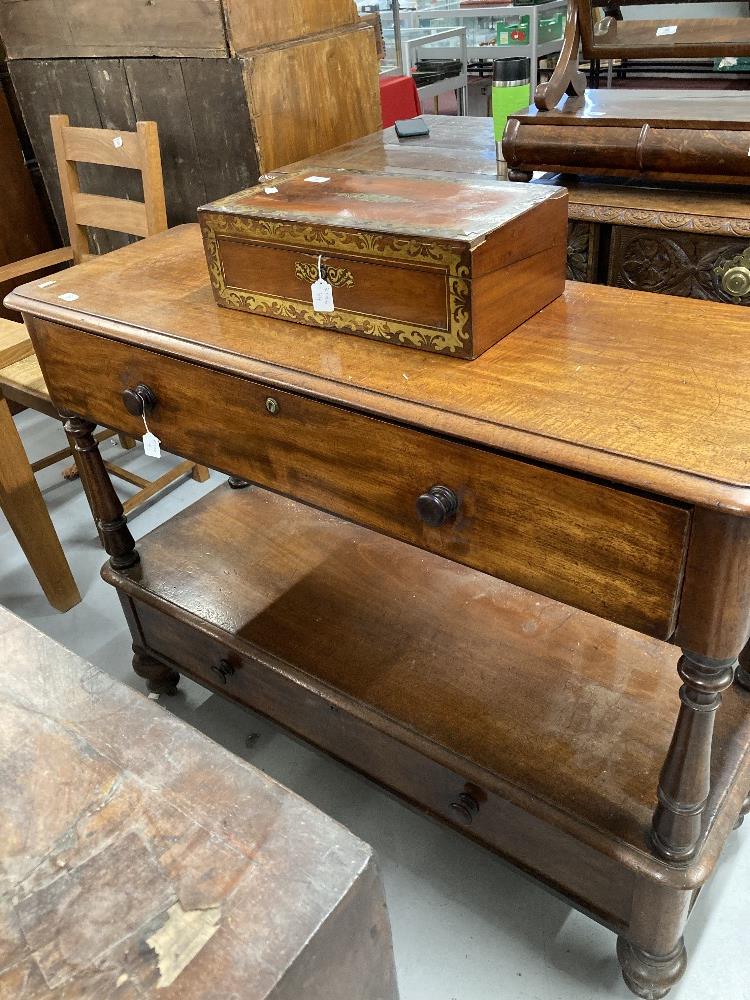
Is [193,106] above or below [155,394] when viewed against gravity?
above

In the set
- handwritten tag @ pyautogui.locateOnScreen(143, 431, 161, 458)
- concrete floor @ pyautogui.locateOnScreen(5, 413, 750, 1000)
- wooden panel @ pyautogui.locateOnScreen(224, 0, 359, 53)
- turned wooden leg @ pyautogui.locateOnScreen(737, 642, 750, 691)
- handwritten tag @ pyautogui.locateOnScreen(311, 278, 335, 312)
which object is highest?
wooden panel @ pyautogui.locateOnScreen(224, 0, 359, 53)

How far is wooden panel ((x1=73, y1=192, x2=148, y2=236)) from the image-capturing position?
7.80 ft

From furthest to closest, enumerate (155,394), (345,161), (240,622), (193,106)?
(193,106) → (345,161) → (240,622) → (155,394)

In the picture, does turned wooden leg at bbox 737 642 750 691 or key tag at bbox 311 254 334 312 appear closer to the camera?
key tag at bbox 311 254 334 312

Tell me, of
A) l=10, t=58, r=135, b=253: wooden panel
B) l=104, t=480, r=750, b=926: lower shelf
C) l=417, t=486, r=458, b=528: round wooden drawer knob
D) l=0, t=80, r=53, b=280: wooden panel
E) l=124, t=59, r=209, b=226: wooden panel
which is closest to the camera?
l=417, t=486, r=458, b=528: round wooden drawer knob

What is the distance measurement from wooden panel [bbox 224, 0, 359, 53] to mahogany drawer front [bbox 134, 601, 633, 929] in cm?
151

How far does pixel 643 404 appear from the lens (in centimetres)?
97

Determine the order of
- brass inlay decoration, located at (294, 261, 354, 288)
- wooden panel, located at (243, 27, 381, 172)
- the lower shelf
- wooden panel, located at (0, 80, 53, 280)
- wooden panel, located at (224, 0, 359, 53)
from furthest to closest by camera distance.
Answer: wooden panel, located at (0, 80, 53, 280), wooden panel, located at (243, 27, 381, 172), wooden panel, located at (224, 0, 359, 53), the lower shelf, brass inlay decoration, located at (294, 261, 354, 288)

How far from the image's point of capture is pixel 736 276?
1469mm

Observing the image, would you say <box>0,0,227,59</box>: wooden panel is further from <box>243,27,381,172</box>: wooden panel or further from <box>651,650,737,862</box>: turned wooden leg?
<box>651,650,737,862</box>: turned wooden leg

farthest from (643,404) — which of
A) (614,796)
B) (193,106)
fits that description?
(193,106)

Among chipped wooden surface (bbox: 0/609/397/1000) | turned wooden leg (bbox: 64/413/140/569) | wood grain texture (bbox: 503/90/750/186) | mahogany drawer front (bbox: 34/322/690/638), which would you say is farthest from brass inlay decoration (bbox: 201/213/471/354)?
wood grain texture (bbox: 503/90/750/186)

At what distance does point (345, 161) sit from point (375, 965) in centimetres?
193

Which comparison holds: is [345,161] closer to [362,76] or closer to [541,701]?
[362,76]
